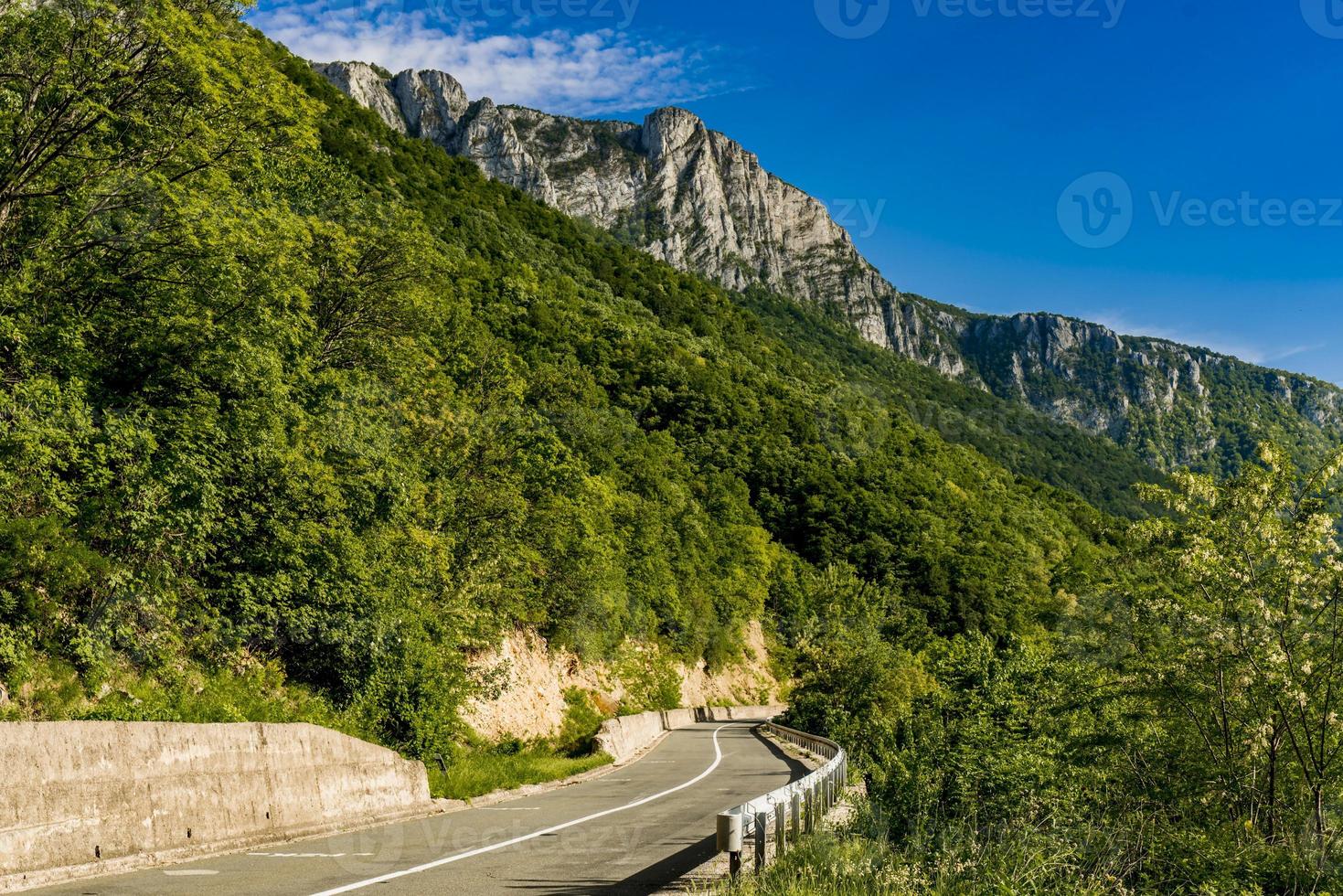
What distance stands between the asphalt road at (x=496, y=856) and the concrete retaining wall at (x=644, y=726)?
31.7ft

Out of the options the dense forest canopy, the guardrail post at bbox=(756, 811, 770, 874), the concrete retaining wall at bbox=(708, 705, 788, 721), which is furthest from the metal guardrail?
the concrete retaining wall at bbox=(708, 705, 788, 721)

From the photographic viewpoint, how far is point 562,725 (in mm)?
33562

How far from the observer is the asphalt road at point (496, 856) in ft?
26.2

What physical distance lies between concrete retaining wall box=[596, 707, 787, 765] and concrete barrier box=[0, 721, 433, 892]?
16229mm

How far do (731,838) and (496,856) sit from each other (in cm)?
388

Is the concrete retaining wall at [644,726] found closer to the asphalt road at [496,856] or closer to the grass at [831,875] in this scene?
the asphalt road at [496,856]

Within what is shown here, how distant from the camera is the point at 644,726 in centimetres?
3566

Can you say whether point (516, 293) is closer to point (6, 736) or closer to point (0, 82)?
point (0, 82)

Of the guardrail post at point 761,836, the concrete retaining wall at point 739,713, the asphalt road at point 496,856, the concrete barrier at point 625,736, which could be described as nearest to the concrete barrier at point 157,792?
the asphalt road at point 496,856

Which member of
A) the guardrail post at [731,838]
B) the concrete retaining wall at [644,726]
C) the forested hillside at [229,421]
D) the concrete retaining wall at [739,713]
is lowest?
the concrete retaining wall at [739,713]

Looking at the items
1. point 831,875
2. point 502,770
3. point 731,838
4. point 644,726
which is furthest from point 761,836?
point 644,726

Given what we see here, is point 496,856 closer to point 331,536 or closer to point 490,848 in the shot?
point 490,848

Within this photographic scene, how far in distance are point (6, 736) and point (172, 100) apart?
11680mm

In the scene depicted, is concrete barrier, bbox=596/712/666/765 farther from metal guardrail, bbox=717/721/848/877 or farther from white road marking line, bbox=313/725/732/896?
metal guardrail, bbox=717/721/848/877
